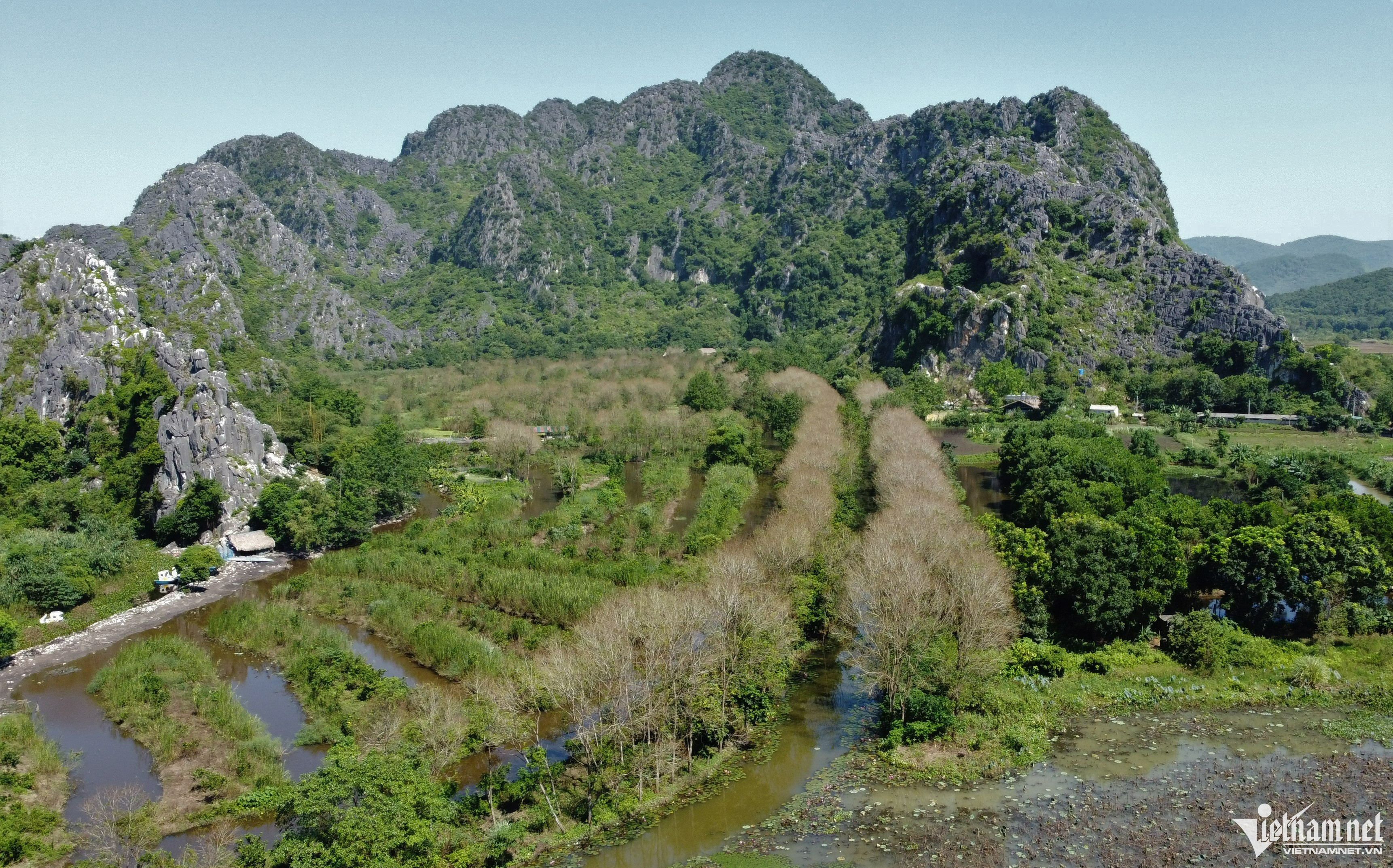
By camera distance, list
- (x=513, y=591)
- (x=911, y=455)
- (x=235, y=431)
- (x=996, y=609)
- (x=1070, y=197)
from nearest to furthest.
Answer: (x=996, y=609), (x=513, y=591), (x=911, y=455), (x=235, y=431), (x=1070, y=197)

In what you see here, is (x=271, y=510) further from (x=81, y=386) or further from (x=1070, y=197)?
(x=1070, y=197)

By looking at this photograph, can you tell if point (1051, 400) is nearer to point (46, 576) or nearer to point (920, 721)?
point (920, 721)

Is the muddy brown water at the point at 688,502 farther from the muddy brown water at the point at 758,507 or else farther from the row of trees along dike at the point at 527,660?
the muddy brown water at the point at 758,507

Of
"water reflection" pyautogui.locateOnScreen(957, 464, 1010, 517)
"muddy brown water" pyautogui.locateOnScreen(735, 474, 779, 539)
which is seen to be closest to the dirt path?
"muddy brown water" pyautogui.locateOnScreen(735, 474, 779, 539)

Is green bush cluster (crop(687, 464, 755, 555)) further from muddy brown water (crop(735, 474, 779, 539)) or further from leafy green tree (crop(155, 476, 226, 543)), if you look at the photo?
leafy green tree (crop(155, 476, 226, 543))

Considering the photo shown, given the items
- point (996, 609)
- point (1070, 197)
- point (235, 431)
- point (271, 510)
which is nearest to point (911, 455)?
point (996, 609)
